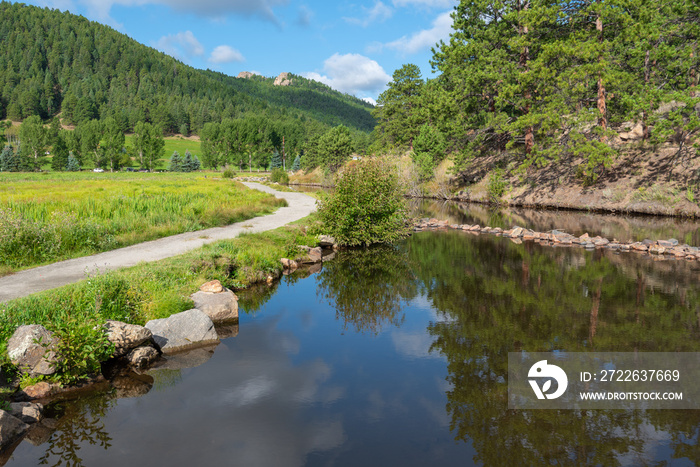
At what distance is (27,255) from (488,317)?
45.6 ft

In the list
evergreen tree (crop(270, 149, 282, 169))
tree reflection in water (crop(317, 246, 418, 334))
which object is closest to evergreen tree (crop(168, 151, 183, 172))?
evergreen tree (crop(270, 149, 282, 169))

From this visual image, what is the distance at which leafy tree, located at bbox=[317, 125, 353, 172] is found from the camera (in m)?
84.8

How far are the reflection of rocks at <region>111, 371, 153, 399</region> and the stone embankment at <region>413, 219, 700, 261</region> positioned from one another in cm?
1974

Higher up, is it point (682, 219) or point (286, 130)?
point (286, 130)

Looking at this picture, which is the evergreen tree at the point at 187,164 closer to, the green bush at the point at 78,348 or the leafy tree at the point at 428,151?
the leafy tree at the point at 428,151

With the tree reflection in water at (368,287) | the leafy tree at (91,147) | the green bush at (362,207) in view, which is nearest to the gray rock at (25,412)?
the tree reflection in water at (368,287)

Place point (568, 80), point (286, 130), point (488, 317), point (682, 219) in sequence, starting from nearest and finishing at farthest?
point (488, 317), point (682, 219), point (568, 80), point (286, 130)

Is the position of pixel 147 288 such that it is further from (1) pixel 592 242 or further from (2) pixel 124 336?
(1) pixel 592 242

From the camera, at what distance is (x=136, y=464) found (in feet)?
19.5

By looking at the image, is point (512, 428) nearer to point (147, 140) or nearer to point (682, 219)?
Answer: point (682, 219)

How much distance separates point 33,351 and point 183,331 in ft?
9.54

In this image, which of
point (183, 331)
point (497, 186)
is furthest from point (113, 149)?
point (183, 331)

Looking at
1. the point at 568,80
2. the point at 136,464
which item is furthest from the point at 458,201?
the point at 136,464

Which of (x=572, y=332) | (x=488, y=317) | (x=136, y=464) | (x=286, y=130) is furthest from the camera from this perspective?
(x=286, y=130)
